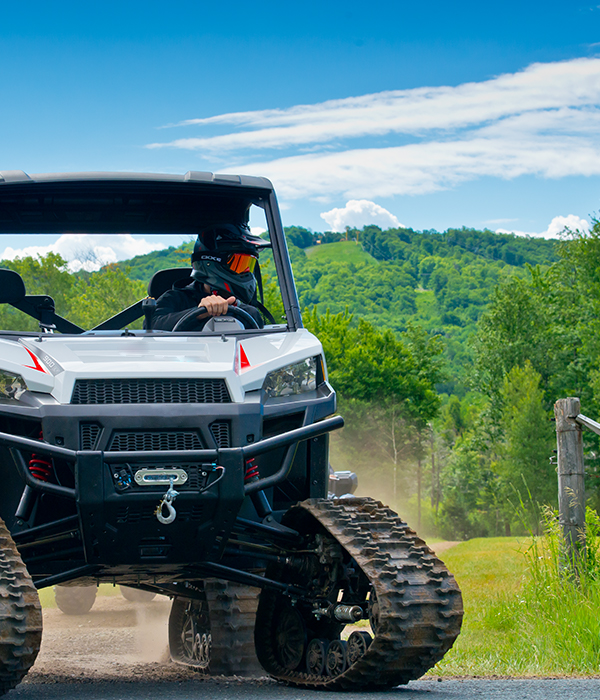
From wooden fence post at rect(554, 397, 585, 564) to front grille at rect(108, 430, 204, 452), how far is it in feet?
Result: 15.9

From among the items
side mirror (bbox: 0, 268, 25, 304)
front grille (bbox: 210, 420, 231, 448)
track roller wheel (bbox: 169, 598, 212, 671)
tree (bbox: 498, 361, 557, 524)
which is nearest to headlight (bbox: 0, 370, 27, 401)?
front grille (bbox: 210, 420, 231, 448)

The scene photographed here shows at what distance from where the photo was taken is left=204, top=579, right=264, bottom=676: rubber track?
6785 millimetres

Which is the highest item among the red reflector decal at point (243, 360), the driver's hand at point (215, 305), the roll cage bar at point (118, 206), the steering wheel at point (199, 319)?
the roll cage bar at point (118, 206)

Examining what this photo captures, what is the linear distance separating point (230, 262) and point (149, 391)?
1848 millimetres

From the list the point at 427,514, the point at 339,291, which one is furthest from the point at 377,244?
the point at 427,514

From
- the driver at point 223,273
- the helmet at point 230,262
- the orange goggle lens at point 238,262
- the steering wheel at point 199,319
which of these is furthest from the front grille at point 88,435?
the orange goggle lens at point 238,262

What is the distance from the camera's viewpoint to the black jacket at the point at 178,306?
620 cm

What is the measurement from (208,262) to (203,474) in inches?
85.1

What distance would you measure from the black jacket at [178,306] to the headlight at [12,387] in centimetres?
153

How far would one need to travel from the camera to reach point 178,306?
21.0ft

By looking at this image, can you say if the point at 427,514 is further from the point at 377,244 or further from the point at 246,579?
the point at 246,579

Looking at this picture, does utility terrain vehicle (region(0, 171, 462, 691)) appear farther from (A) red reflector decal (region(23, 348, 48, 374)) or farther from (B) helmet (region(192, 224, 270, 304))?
(B) helmet (region(192, 224, 270, 304))

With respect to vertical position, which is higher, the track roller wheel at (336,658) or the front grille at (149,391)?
the front grille at (149,391)

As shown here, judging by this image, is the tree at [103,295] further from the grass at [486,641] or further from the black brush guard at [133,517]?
the grass at [486,641]
